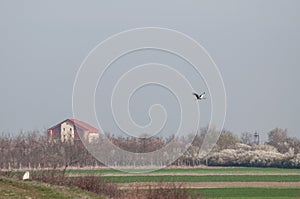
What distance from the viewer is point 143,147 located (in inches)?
3728

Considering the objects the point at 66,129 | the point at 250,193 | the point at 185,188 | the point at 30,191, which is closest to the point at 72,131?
the point at 66,129

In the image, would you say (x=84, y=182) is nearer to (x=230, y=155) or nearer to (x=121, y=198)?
(x=121, y=198)

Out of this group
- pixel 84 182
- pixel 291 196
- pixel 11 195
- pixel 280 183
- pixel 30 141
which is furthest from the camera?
pixel 30 141

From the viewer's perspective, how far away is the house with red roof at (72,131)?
104700mm

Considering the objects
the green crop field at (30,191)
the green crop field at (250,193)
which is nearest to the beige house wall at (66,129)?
the green crop field at (250,193)

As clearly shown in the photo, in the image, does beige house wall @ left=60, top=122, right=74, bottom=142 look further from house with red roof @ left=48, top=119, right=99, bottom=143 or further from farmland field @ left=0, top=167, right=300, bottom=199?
farmland field @ left=0, top=167, right=300, bottom=199

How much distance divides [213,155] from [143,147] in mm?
14506

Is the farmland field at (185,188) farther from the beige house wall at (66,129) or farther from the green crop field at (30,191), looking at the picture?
the beige house wall at (66,129)

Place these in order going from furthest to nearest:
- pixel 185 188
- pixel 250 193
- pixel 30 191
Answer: pixel 250 193 < pixel 185 188 < pixel 30 191

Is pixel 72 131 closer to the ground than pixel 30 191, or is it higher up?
higher up

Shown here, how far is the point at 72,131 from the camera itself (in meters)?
117

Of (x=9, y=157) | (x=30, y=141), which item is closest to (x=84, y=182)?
(x=9, y=157)

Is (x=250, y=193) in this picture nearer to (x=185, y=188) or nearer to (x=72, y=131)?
(x=185, y=188)

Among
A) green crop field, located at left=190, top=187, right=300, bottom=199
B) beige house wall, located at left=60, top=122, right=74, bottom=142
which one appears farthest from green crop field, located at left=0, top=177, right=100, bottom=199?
beige house wall, located at left=60, top=122, right=74, bottom=142
